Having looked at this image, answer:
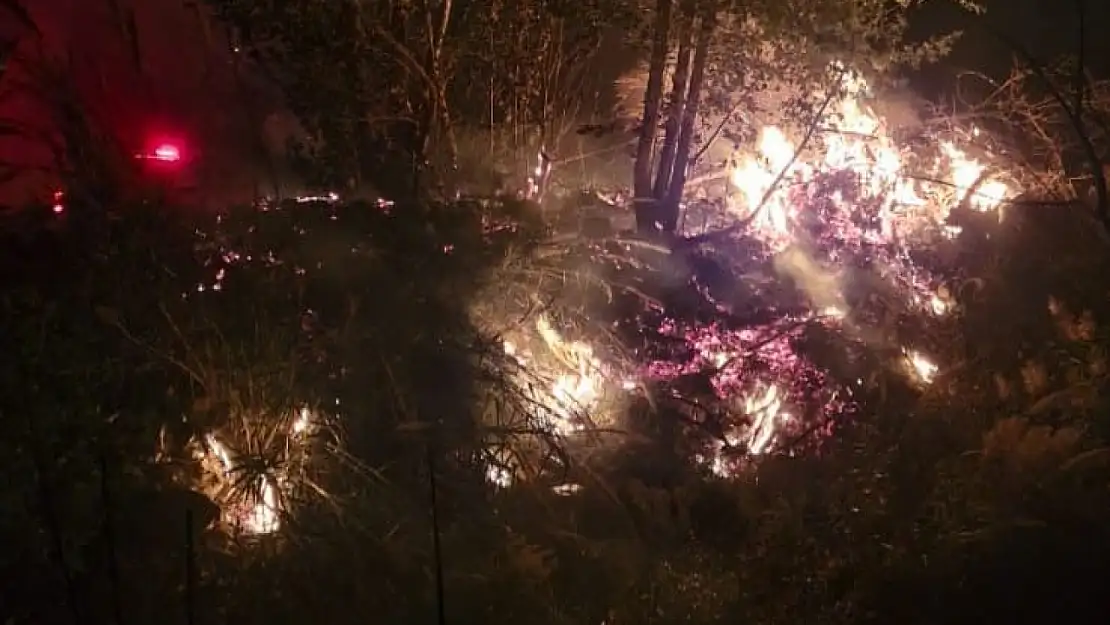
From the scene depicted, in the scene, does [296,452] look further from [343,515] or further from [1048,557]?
[1048,557]

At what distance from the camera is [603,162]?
9.46 m

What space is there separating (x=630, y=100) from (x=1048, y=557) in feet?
17.9

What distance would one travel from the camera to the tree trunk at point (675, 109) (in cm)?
747

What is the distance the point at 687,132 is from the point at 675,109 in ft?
0.62

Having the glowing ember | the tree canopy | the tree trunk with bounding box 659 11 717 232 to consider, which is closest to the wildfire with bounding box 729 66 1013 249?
the tree canopy

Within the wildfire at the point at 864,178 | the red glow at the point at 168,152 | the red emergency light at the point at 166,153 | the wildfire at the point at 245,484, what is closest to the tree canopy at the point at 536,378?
the wildfire at the point at 245,484

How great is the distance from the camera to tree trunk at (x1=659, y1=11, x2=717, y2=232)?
749cm

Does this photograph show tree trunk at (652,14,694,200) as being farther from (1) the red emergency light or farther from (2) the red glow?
(2) the red glow

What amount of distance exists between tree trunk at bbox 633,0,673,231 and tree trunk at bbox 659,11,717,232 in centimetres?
13

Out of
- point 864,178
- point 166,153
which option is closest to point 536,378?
point 864,178

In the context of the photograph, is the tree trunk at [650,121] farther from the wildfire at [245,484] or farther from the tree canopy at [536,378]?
the wildfire at [245,484]

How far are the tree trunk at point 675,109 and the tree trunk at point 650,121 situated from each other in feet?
0.31

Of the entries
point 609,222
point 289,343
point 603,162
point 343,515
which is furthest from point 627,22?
point 343,515

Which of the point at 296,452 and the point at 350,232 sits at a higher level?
the point at 350,232
